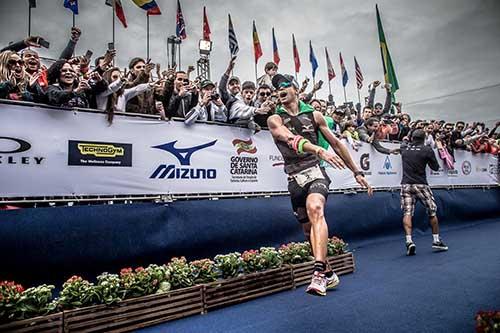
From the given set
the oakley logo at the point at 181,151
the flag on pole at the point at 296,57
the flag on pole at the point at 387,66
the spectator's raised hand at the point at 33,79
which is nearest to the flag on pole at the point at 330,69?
the flag on pole at the point at 296,57

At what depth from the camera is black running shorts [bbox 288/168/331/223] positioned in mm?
4207

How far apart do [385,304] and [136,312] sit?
8.84 ft

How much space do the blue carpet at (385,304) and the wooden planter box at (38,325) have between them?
868 mm

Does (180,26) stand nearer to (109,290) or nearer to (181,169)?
(181,169)

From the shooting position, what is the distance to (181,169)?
579 cm

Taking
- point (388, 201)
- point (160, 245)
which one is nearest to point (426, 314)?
point (160, 245)

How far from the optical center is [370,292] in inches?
185

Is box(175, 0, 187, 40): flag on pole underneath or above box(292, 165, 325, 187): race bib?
above

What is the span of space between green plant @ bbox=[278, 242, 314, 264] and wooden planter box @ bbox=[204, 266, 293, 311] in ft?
0.84

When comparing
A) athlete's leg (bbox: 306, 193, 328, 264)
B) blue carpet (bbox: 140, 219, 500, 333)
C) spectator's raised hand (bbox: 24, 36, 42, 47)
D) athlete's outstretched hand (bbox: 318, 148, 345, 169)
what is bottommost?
blue carpet (bbox: 140, 219, 500, 333)

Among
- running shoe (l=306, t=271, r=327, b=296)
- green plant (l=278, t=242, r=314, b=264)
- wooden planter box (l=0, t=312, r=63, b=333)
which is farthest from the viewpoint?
green plant (l=278, t=242, r=314, b=264)

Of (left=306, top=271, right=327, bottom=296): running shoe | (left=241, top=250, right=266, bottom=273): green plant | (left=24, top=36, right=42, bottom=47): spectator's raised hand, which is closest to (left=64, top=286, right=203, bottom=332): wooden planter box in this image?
(left=241, top=250, right=266, bottom=273): green plant

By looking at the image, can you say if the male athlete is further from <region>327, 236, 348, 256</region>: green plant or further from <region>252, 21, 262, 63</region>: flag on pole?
<region>252, 21, 262, 63</region>: flag on pole

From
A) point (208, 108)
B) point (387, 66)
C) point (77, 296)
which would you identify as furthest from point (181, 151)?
point (387, 66)
